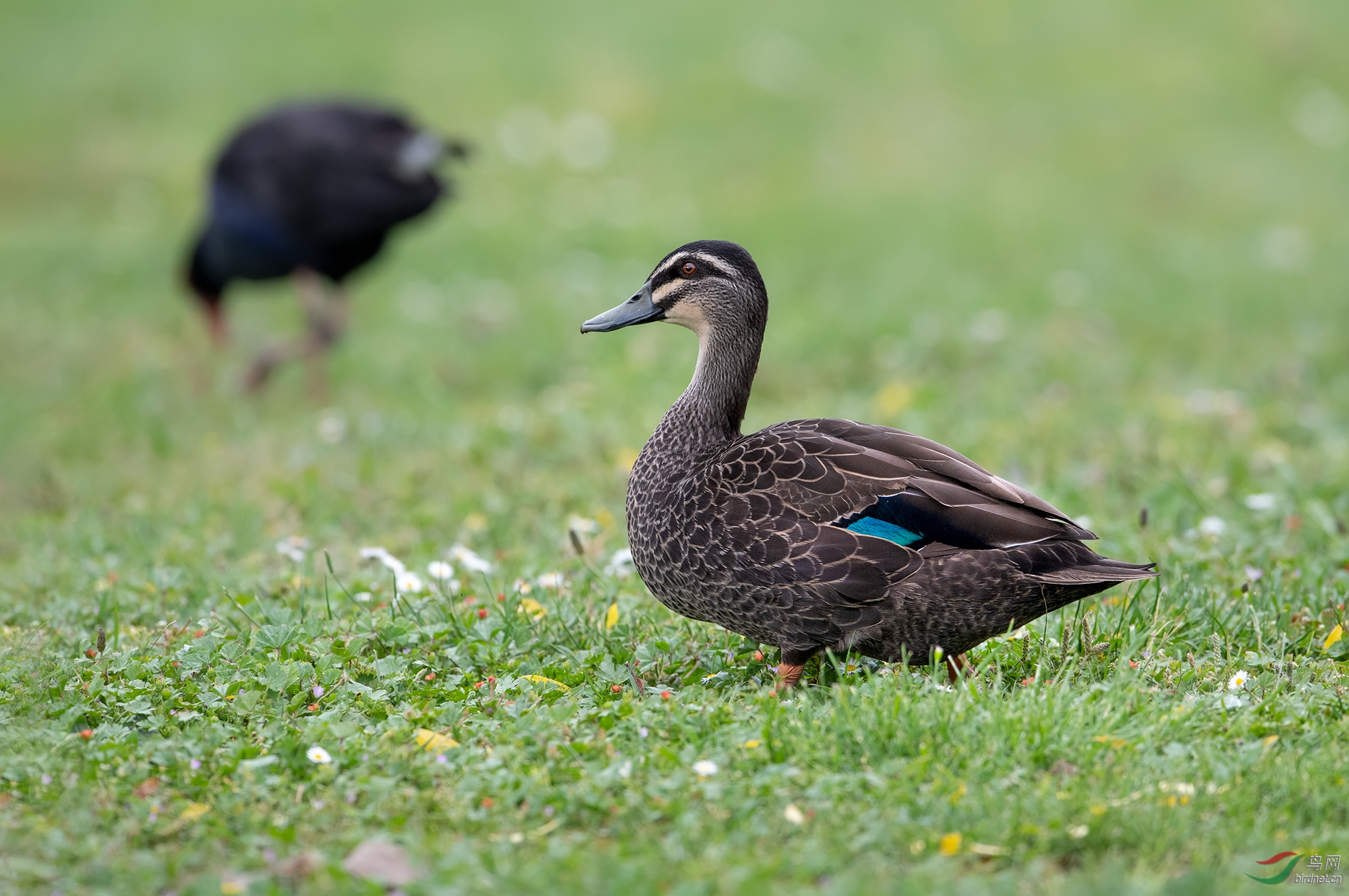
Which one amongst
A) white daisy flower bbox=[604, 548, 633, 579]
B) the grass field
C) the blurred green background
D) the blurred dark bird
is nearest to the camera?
the grass field

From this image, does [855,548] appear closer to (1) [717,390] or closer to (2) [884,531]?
(2) [884,531]

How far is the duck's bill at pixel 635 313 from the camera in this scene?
176 inches

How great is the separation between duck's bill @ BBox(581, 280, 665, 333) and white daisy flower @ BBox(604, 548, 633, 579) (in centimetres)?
98

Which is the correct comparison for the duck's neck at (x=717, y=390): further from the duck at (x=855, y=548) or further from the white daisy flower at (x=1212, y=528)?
the white daisy flower at (x=1212, y=528)

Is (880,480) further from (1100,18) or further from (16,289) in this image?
(1100,18)

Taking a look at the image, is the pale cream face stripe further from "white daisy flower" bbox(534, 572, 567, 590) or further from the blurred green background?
the blurred green background

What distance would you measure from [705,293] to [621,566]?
1238mm

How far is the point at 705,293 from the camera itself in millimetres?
4445

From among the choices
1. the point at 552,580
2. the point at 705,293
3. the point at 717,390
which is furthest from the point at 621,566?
the point at 705,293

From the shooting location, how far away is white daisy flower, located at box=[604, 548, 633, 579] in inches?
198

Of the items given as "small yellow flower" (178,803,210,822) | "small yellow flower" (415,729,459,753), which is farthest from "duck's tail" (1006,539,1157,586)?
"small yellow flower" (178,803,210,822)

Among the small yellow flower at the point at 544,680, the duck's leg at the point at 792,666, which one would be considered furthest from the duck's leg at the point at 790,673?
the small yellow flower at the point at 544,680

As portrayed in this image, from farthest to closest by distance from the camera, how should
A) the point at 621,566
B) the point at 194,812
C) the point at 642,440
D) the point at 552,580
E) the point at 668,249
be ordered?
the point at 668,249, the point at 642,440, the point at 621,566, the point at 552,580, the point at 194,812

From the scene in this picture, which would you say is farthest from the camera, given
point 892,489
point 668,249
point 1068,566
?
point 668,249
